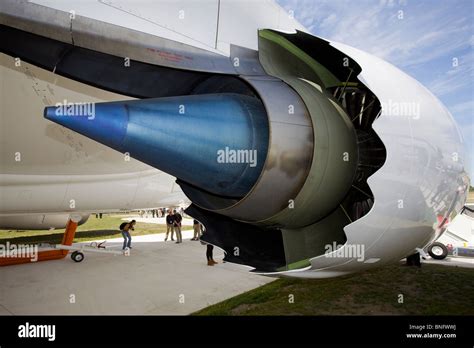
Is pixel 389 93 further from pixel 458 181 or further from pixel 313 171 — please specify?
pixel 458 181

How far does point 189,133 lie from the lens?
1.63 metres

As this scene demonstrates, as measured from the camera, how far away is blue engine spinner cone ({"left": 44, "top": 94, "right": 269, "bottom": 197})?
60.1 inches

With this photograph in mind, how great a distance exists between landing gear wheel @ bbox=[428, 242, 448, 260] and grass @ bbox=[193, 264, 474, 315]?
5.15 feet

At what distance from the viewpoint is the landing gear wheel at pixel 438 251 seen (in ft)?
26.9

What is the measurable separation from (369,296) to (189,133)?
4.77 meters

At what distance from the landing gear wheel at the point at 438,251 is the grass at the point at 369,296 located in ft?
5.15

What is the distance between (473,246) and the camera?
27.7 ft
